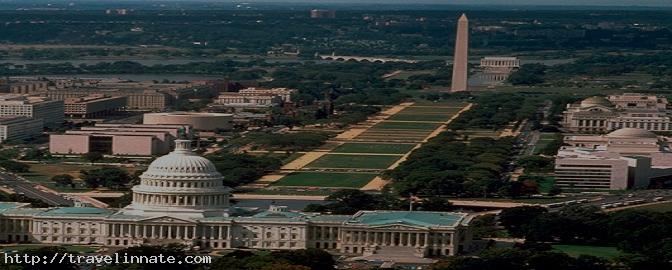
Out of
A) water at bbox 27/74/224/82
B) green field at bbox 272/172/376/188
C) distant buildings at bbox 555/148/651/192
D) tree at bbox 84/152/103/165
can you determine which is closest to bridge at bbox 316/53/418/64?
water at bbox 27/74/224/82

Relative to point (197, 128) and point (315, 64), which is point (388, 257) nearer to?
point (197, 128)

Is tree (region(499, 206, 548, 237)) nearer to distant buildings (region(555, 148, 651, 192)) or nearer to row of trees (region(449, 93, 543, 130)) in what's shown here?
distant buildings (region(555, 148, 651, 192))

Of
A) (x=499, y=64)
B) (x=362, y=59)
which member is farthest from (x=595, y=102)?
(x=362, y=59)

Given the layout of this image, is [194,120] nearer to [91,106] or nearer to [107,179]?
[91,106]

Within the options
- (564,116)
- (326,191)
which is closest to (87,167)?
(326,191)

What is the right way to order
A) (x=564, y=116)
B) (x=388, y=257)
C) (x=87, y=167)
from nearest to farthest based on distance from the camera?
(x=388, y=257) → (x=87, y=167) → (x=564, y=116)

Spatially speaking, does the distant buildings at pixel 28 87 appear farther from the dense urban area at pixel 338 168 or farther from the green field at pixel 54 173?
the green field at pixel 54 173

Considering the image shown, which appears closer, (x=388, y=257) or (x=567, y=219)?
(x=388, y=257)

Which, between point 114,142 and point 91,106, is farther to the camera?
point 91,106
